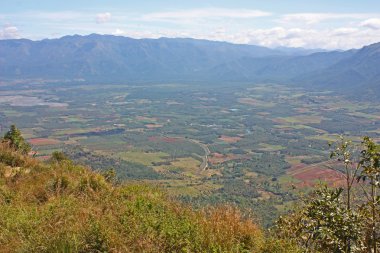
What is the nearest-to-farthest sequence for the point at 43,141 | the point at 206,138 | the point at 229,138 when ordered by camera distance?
the point at 43,141 → the point at 206,138 → the point at 229,138

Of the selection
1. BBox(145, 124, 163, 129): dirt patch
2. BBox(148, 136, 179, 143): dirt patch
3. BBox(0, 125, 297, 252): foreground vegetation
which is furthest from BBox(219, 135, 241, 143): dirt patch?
BBox(0, 125, 297, 252): foreground vegetation

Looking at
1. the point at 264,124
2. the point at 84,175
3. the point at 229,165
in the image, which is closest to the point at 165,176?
the point at 229,165

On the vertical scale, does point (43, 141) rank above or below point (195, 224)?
below

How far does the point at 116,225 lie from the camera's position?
6.30 meters

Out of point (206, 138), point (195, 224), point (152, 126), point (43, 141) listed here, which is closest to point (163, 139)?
point (206, 138)

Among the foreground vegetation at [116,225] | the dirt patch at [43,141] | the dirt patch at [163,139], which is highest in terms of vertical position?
the foreground vegetation at [116,225]

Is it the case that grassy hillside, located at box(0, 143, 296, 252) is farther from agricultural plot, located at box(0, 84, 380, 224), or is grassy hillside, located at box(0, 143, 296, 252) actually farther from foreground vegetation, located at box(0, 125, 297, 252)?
agricultural plot, located at box(0, 84, 380, 224)

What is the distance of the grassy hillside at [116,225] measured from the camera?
568 centimetres

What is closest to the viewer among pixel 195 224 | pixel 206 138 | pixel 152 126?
pixel 195 224

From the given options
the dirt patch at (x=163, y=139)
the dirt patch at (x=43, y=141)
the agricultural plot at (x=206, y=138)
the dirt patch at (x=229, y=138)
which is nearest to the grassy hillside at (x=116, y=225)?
the agricultural plot at (x=206, y=138)

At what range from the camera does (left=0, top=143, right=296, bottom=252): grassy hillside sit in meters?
5.68

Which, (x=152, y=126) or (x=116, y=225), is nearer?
(x=116, y=225)

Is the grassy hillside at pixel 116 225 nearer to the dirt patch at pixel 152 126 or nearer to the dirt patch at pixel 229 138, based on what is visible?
the dirt patch at pixel 229 138

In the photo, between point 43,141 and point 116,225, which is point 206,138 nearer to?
point 43,141
